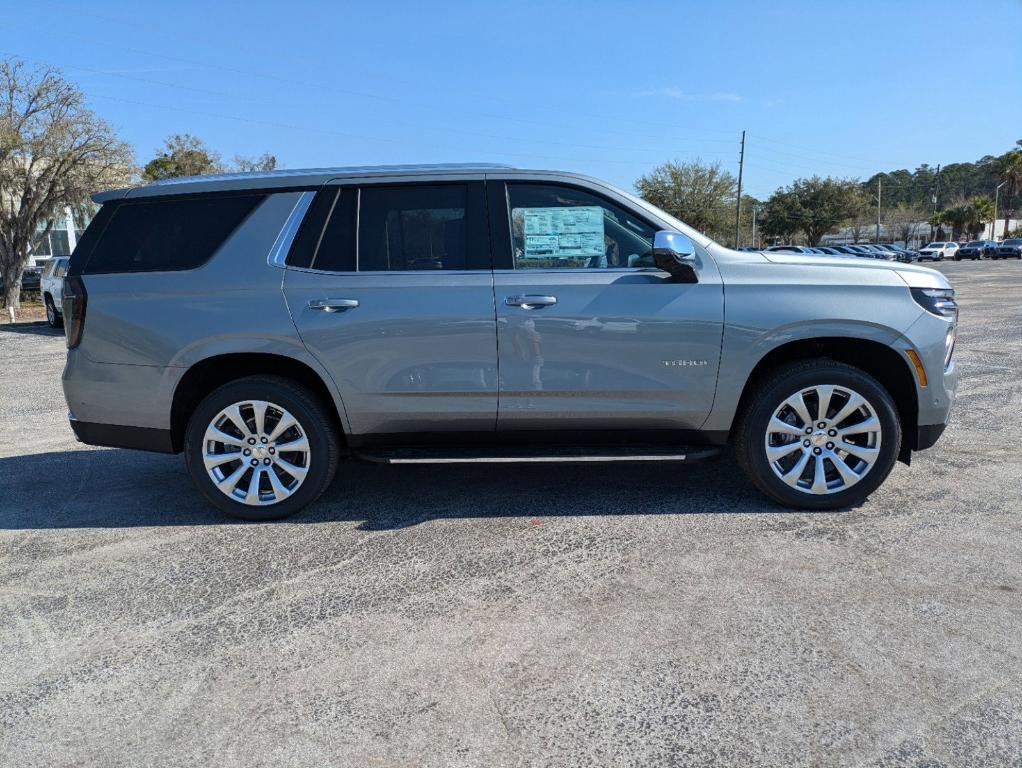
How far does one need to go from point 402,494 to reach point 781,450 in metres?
2.30

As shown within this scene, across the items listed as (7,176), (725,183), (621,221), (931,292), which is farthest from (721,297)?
(725,183)

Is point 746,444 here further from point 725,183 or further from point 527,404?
point 725,183

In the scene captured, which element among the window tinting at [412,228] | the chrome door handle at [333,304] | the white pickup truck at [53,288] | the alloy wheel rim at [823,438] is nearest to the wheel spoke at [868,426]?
the alloy wheel rim at [823,438]

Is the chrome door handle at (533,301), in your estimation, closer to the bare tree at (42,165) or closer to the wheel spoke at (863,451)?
the wheel spoke at (863,451)

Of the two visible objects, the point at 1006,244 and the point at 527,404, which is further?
the point at 1006,244

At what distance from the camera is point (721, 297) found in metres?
4.13

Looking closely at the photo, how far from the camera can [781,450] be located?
423 cm

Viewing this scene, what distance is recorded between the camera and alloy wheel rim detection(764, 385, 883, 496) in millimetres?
4180

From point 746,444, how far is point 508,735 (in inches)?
94.2

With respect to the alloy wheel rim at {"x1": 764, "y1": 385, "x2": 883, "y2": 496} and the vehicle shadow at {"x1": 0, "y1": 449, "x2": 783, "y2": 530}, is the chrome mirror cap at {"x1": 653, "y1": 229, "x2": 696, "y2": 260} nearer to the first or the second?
the alloy wheel rim at {"x1": 764, "y1": 385, "x2": 883, "y2": 496}

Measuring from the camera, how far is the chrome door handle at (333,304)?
13.7 ft

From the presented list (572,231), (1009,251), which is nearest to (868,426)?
(572,231)

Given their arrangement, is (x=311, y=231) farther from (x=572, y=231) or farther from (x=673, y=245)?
(x=673, y=245)

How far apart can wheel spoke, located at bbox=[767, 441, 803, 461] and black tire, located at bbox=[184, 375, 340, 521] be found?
2.46 meters
